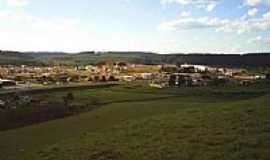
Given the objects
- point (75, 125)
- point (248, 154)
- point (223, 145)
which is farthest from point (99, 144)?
point (75, 125)

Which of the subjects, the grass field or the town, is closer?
the grass field

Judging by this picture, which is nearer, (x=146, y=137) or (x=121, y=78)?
(x=146, y=137)

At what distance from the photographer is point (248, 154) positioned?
78.5 ft

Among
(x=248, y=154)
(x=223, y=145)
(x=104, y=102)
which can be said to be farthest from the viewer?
(x=104, y=102)

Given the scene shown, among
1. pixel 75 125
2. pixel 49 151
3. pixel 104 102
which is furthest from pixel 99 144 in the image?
pixel 104 102

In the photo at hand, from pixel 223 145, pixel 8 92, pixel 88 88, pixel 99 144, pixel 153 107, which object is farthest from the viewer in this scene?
pixel 88 88

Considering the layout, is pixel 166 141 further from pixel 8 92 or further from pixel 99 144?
pixel 8 92

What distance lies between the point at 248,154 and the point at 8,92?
163 feet

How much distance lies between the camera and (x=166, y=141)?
29.0 meters

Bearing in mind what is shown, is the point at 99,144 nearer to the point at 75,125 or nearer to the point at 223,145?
the point at 223,145

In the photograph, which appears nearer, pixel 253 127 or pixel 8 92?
pixel 253 127

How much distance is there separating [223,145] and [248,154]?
3.06m

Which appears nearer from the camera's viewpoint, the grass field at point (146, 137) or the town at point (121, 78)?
the grass field at point (146, 137)

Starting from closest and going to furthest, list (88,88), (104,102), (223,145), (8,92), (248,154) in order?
(248,154) < (223,145) < (104,102) < (8,92) < (88,88)
